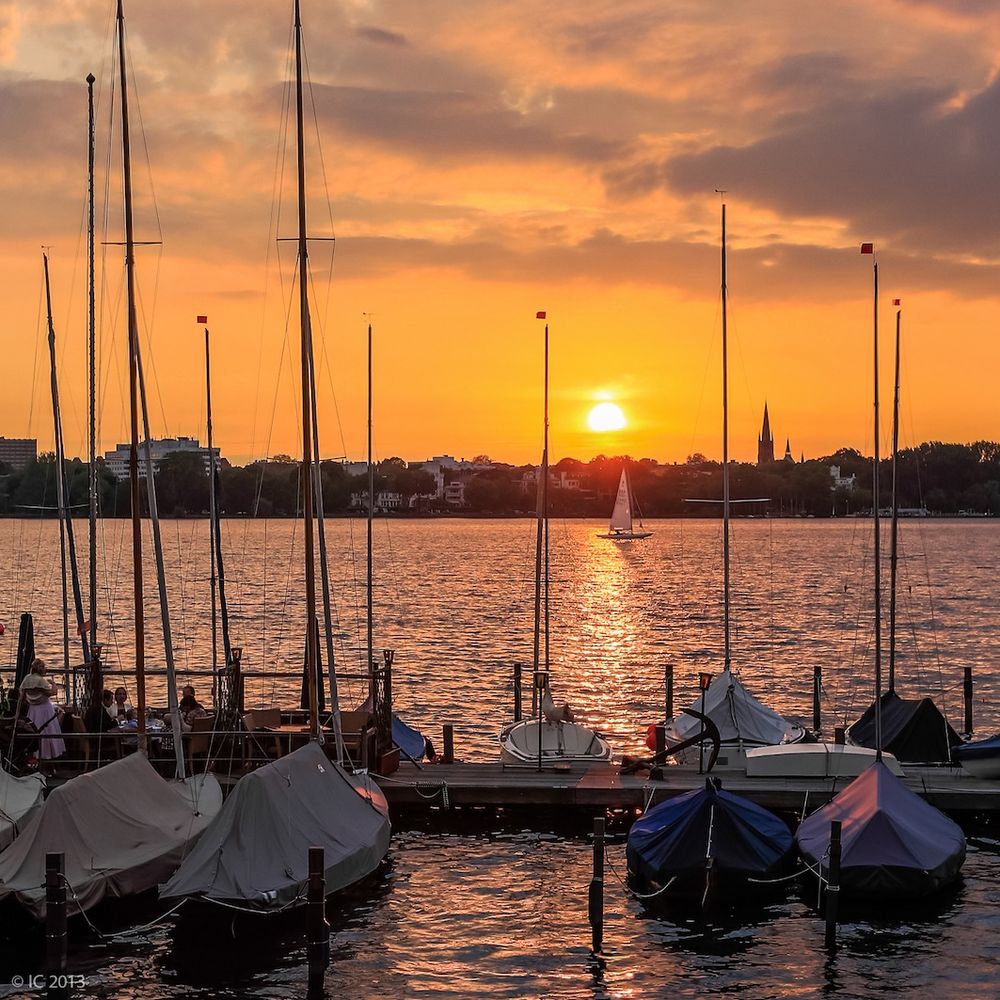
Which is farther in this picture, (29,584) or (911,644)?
(29,584)

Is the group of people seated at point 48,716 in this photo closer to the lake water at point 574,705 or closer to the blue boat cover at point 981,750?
the lake water at point 574,705

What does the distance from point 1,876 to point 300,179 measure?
1648cm

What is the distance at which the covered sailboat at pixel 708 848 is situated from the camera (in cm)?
2684

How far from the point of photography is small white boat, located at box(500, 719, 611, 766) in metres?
35.3

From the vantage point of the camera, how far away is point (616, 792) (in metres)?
32.1

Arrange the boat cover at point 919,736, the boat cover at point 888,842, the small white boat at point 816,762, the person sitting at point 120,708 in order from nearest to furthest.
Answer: the boat cover at point 888,842
the small white boat at point 816,762
the person sitting at point 120,708
the boat cover at point 919,736

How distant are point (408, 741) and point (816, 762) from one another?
467 inches

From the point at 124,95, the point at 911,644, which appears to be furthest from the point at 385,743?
the point at 911,644

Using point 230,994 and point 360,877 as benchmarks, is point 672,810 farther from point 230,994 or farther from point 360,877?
point 230,994

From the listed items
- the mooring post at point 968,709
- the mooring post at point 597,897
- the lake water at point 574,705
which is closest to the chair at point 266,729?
the lake water at point 574,705

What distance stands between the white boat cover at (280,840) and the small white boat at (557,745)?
9196 mm

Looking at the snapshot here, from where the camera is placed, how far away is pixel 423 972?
24328 millimetres

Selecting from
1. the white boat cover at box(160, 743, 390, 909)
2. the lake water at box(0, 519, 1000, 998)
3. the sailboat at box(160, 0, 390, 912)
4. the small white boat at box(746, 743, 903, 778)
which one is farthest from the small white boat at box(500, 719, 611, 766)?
the white boat cover at box(160, 743, 390, 909)

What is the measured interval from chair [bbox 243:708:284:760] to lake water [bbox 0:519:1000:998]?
1.81 metres
